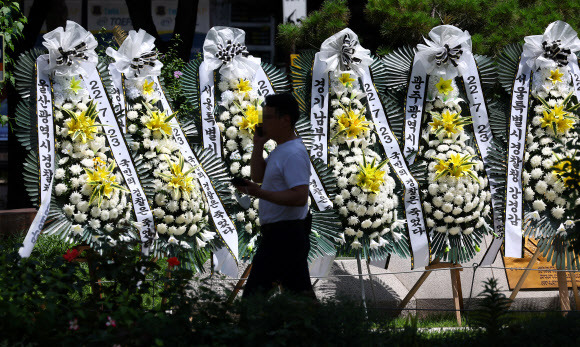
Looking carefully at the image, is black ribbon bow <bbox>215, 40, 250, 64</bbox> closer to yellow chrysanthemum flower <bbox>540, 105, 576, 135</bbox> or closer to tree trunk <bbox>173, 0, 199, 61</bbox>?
yellow chrysanthemum flower <bbox>540, 105, 576, 135</bbox>

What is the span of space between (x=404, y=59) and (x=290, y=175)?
238 cm

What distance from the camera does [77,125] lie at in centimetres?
461

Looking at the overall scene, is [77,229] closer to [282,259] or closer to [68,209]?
[68,209]

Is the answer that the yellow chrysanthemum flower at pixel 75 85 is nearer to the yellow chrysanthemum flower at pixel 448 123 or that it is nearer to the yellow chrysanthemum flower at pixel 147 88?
the yellow chrysanthemum flower at pixel 147 88

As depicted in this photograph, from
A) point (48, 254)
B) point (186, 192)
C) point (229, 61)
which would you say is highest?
point (229, 61)

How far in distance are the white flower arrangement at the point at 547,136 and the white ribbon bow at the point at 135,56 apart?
2.76 m

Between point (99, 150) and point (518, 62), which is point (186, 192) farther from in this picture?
point (518, 62)

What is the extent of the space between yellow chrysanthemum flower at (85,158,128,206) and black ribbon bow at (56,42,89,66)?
2.13 ft

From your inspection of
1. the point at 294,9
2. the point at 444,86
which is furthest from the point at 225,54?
the point at 294,9

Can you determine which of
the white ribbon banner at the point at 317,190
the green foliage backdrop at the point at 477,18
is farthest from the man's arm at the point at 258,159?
the green foliage backdrop at the point at 477,18

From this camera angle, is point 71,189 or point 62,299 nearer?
point 62,299

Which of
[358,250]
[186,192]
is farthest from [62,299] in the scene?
[358,250]

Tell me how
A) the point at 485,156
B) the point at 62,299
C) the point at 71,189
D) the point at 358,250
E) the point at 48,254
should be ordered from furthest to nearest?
the point at 48,254, the point at 485,156, the point at 358,250, the point at 71,189, the point at 62,299

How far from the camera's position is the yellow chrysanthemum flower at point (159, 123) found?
4.82 meters
